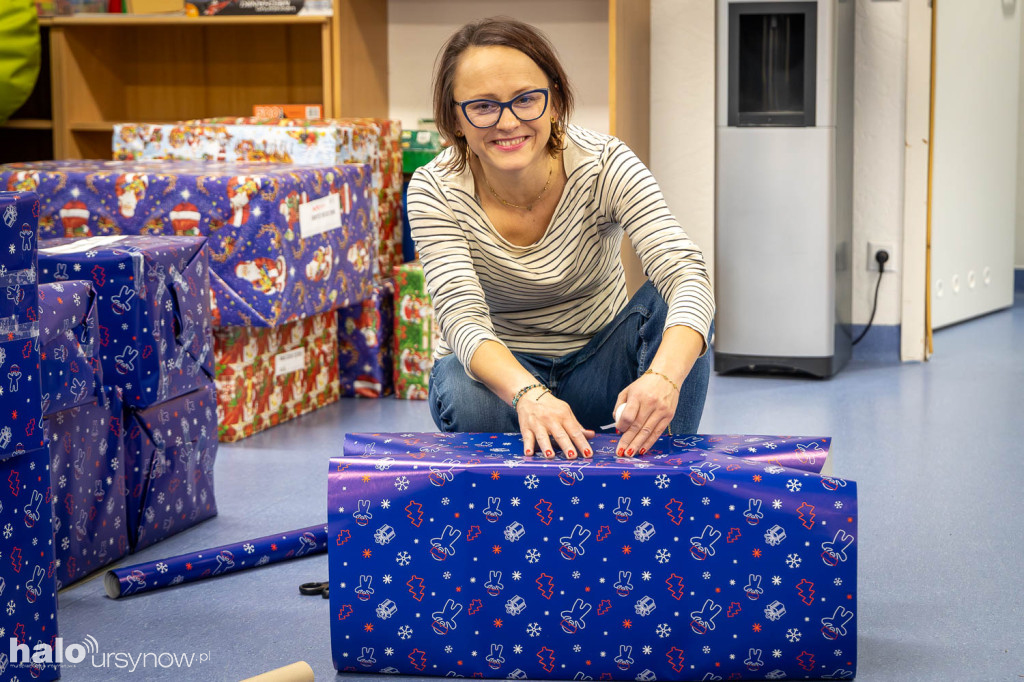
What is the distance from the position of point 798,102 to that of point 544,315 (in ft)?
5.08

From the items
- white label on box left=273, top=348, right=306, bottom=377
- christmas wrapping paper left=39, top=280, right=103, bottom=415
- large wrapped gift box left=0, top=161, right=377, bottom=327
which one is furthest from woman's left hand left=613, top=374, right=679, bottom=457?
white label on box left=273, top=348, right=306, bottom=377

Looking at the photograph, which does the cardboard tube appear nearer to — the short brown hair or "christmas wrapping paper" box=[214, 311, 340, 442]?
the short brown hair

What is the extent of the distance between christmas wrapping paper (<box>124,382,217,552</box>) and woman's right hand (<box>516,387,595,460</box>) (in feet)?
2.49

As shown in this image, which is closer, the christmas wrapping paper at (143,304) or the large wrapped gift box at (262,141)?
the christmas wrapping paper at (143,304)

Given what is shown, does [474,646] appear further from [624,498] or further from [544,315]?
[544,315]

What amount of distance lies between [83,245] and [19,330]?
21.4 inches

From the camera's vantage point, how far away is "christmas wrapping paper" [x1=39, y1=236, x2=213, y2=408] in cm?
178

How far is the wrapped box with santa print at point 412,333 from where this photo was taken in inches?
116

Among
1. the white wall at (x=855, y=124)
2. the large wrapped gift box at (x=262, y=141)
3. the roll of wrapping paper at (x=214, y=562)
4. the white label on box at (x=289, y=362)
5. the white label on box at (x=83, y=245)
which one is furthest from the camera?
the white wall at (x=855, y=124)

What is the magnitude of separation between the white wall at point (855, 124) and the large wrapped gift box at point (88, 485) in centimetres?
204

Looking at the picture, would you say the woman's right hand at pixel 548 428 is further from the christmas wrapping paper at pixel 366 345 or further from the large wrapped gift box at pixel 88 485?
the christmas wrapping paper at pixel 366 345

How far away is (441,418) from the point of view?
1.71 m

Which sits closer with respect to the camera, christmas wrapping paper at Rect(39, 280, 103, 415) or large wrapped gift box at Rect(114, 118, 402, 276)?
christmas wrapping paper at Rect(39, 280, 103, 415)

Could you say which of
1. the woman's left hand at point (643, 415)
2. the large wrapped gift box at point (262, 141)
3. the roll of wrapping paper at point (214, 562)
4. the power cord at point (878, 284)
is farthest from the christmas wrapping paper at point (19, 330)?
the power cord at point (878, 284)
